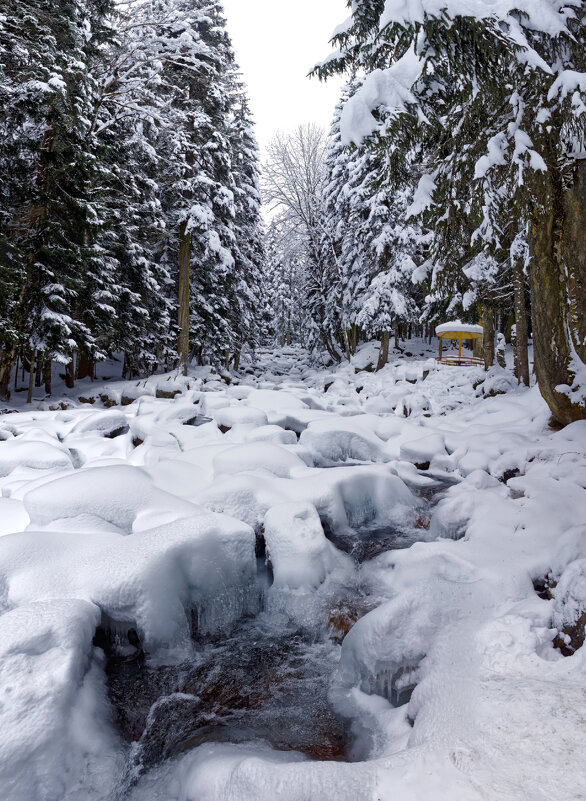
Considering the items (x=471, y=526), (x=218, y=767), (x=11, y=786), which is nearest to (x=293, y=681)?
(x=218, y=767)

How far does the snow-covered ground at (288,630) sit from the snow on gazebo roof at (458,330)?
9.06 meters

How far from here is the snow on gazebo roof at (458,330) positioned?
14375 mm

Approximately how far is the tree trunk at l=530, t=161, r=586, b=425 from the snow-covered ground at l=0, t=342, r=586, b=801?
65 cm

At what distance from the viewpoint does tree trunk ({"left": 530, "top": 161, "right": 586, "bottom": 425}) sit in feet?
17.3

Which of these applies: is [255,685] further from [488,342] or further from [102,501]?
[488,342]

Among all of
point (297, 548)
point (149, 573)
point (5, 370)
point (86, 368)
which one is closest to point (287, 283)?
point (86, 368)

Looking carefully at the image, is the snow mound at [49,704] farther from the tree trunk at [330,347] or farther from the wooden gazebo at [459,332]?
the tree trunk at [330,347]

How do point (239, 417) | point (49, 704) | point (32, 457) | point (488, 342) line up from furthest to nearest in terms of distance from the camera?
point (488, 342)
point (239, 417)
point (32, 457)
point (49, 704)

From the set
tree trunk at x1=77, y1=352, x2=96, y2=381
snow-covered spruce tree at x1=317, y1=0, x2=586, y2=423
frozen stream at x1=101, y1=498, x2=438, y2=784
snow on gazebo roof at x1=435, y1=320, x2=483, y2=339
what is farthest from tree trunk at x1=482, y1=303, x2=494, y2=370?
tree trunk at x1=77, y1=352, x2=96, y2=381

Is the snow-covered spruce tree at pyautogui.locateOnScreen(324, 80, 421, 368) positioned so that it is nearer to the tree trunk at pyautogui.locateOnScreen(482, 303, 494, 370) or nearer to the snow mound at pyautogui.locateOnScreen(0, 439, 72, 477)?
the tree trunk at pyautogui.locateOnScreen(482, 303, 494, 370)

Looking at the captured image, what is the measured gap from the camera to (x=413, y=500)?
5582 mm

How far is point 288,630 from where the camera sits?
11.7 ft

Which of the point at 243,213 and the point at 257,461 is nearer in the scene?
the point at 257,461

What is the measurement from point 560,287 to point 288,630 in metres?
5.27
